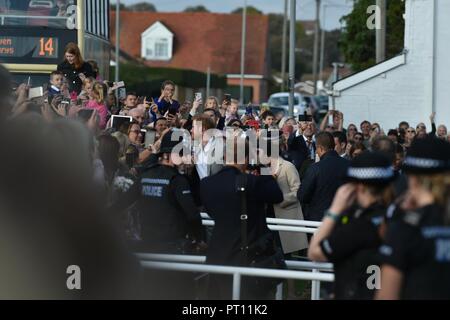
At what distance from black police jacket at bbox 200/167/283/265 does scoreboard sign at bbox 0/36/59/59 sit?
1167 cm

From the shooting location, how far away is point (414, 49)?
3406cm

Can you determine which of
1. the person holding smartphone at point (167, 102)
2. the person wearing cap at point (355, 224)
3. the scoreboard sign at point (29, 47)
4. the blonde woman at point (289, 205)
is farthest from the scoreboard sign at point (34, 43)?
the person wearing cap at point (355, 224)

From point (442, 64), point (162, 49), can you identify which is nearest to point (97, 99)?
point (442, 64)

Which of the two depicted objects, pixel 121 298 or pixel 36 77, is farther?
pixel 36 77

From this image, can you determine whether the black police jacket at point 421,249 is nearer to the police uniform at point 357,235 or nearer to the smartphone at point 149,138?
the police uniform at point 357,235

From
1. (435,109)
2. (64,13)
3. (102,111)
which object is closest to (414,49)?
(435,109)

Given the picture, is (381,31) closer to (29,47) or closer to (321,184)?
(29,47)

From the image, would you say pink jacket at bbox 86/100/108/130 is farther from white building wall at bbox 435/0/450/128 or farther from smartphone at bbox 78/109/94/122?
white building wall at bbox 435/0/450/128

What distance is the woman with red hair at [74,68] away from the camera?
49.1 feet

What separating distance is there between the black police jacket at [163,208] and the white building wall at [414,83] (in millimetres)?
25315

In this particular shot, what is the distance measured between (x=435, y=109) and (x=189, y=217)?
25.5 meters

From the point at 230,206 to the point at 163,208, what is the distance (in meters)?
0.64
